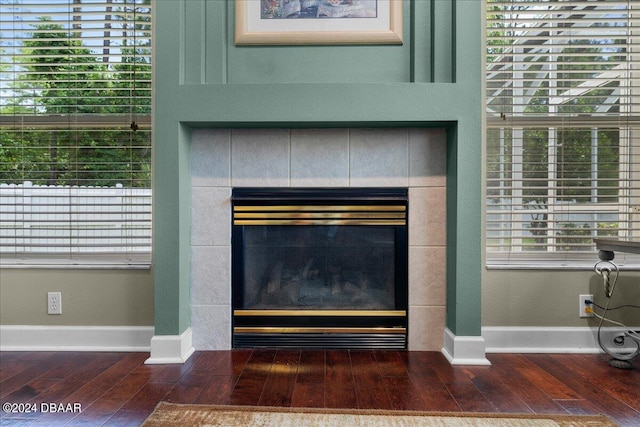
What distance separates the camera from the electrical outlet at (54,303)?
2.26m

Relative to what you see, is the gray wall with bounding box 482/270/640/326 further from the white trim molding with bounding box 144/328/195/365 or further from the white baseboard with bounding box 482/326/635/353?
the white trim molding with bounding box 144/328/195/365

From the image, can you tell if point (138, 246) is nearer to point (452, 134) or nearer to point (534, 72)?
point (452, 134)

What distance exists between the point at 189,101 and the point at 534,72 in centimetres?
195

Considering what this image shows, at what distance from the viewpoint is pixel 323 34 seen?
2084 mm

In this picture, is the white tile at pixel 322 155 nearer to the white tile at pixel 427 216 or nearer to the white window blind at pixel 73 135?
the white tile at pixel 427 216

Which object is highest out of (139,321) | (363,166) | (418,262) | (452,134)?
(452,134)

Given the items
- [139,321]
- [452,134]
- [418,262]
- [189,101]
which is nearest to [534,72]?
[452,134]

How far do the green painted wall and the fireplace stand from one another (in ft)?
1.04

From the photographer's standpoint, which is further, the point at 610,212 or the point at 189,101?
the point at 610,212

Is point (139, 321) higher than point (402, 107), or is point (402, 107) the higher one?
point (402, 107)

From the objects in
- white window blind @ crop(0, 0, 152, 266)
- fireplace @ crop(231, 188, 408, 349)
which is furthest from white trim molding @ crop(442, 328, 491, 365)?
white window blind @ crop(0, 0, 152, 266)

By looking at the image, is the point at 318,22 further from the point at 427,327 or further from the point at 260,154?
the point at 427,327

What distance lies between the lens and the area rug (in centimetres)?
145

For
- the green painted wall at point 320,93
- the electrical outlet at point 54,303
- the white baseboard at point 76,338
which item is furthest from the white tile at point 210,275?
the electrical outlet at point 54,303
